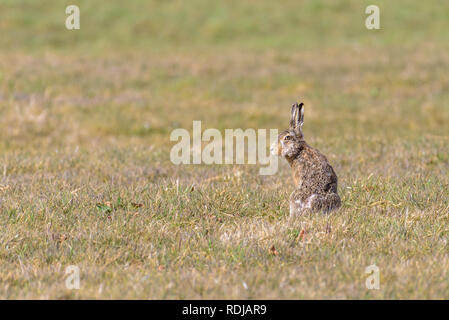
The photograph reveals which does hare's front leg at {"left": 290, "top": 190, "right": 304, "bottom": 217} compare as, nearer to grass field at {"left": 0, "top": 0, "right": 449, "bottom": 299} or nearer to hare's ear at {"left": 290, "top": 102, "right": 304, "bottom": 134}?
grass field at {"left": 0, "top": 0, "right": 449, "bottom": 299}

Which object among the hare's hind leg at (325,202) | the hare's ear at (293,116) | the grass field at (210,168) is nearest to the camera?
the grass field at (210,168)

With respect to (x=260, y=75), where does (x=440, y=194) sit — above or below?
below

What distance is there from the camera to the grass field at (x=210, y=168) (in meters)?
5.50

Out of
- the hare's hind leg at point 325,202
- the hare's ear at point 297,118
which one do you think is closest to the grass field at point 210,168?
the hare's hind leg at point 325,202

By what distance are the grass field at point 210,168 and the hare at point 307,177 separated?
0.19 m

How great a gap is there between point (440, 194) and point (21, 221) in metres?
4.72

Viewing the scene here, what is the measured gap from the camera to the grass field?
18.1 feet

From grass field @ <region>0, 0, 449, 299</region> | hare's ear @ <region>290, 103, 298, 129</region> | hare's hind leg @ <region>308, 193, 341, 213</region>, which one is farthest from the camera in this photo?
hare's ear @ <region>290, 103, 298, 129</region>

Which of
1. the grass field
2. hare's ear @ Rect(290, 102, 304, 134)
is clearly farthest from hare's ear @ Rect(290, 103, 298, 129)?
the grass field

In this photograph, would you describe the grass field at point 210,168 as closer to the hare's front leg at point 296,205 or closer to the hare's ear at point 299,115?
the hare's front leg at point 296,205

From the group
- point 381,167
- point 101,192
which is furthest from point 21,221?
point 381,167

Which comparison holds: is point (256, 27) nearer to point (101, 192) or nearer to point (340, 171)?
point (340, 171)

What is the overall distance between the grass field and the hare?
0.19m

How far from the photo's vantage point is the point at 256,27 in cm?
3122
